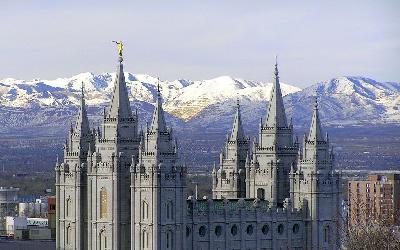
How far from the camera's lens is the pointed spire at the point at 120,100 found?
132 m

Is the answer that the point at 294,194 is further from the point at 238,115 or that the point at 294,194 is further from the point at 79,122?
the point at 79,122

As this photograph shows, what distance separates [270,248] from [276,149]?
10.8 metres

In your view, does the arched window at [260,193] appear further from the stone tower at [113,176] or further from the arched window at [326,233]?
the stone tower at [113,176]

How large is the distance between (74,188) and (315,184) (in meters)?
22.9

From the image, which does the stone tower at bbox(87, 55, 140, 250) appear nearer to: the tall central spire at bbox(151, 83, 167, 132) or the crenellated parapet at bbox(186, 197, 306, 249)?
the tall central spire at bbox(151, 83, 167, 132)

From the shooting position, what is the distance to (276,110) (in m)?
145

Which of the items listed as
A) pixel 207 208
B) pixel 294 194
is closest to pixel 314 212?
pixel 294 194

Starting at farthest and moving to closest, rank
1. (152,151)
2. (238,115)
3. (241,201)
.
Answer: (238,115), (241,201), (152,151)

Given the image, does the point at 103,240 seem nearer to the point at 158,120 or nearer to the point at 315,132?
the point at 158,120

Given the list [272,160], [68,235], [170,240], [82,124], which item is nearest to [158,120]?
[170,240]

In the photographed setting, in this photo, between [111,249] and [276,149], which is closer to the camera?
[111,249]

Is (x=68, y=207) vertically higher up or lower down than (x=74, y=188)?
lower down

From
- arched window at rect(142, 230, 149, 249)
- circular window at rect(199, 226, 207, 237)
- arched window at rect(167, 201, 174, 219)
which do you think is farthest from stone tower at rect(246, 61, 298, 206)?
arched window at rect(142, 230, 149, 249)

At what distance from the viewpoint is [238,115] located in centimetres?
14712
